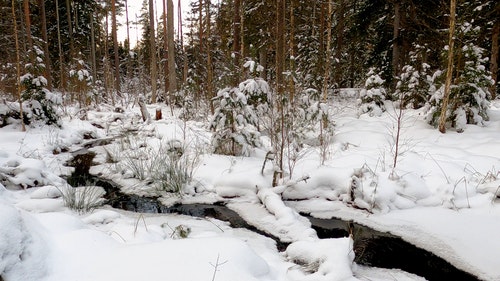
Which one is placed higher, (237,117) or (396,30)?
(396,30)

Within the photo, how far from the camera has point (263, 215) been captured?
407cm

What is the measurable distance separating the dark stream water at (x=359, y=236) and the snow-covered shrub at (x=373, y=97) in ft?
24.1

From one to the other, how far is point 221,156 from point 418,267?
3.76 metres

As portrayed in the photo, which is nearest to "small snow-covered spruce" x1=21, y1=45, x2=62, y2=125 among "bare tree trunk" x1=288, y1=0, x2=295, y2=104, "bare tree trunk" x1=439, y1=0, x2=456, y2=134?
"bare tree trunk" x1=288, y1=0, x2=295, y2=104

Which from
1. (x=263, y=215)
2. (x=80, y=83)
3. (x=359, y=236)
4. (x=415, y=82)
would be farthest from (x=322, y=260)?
(x=80, y=83)

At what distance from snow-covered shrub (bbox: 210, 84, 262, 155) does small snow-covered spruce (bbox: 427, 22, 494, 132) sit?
4395 mm

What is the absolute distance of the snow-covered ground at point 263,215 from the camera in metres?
2.03

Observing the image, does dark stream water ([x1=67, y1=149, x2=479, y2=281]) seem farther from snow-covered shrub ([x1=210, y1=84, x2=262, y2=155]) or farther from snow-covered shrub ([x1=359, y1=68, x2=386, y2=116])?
snow-covered shrub ([x1=359, y1=68, x2=386, y2=116])

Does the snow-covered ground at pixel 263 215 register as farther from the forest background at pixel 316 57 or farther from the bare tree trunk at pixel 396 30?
the bare tree trunk at pixel 396 30

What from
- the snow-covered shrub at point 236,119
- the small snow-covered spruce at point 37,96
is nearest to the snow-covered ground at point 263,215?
the snow-covered shrub at point 236,119

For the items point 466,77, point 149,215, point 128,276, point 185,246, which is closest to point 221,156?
point 149,215

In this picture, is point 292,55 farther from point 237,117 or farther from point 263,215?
point 263,215

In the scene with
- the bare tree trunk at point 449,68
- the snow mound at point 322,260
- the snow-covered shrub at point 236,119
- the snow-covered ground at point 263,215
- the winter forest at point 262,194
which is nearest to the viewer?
the snow-covered ground at point 263,215

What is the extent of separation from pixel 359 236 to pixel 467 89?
5369 millimetres
